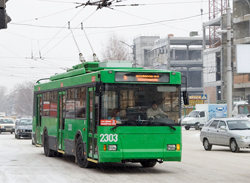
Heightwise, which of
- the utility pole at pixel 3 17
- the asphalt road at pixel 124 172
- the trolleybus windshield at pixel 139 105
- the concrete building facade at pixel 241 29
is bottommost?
the asphalt road at pixel 124 172

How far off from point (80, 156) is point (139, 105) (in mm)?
2642

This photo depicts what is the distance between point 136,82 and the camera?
44.4ft

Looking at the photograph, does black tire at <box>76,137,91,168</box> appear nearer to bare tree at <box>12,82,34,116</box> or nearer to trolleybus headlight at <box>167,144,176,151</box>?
trolleybus headlight at <box>167,144,176,151</box>

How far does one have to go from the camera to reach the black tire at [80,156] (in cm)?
1454

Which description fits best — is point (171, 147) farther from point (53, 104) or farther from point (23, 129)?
point (23, 129)

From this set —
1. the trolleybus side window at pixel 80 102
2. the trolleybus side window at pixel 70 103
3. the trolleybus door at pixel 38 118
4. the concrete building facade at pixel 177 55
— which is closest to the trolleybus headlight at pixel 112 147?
the trolleybus side window at pixel 80 102

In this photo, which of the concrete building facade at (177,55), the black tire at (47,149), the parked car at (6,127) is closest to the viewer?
the black tire at (47,149)

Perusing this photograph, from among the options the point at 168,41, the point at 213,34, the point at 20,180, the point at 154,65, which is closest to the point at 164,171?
the point at 20,180

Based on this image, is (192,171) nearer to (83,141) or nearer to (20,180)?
(83,141)

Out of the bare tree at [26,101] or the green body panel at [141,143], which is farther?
the bare tree at [26,101]

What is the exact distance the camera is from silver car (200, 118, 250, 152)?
21.8 meters

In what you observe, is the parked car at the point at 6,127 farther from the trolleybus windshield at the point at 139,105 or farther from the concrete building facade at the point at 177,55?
the concrete building facade at the point at 177,55

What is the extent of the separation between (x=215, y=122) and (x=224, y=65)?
54.3 metres

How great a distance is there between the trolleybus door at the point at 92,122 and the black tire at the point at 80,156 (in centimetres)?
47
